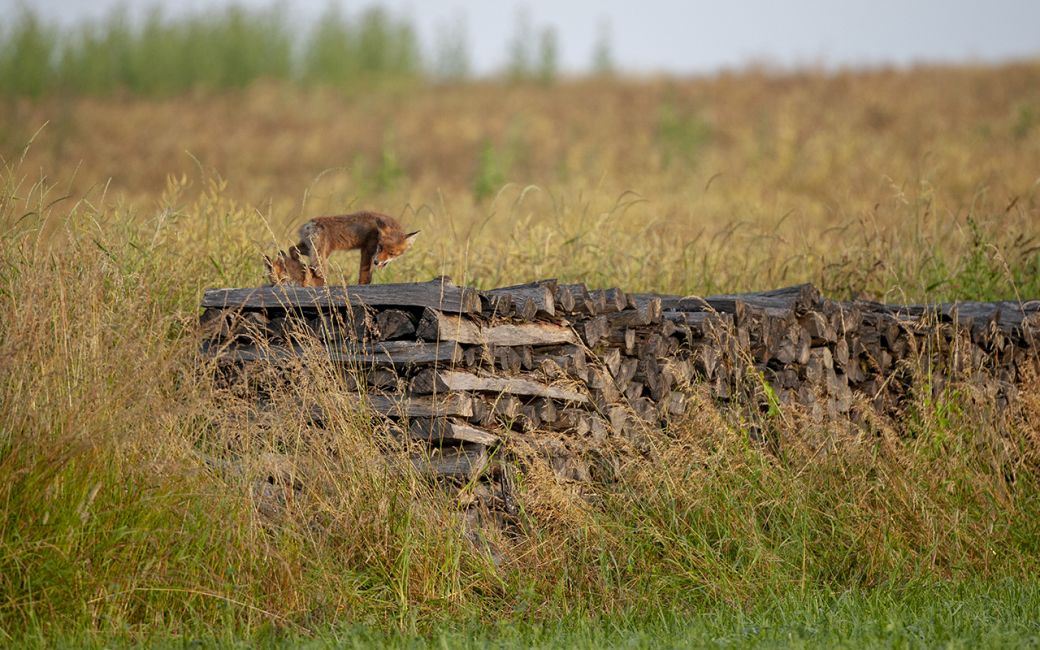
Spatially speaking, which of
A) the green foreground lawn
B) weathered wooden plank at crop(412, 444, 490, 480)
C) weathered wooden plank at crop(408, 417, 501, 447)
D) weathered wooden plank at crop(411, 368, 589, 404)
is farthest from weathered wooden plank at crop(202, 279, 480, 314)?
the green foreground lawn

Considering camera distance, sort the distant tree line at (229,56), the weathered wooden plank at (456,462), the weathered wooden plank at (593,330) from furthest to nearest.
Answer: the distant tree line at (229,56)
the weathered wooden plank at (593,330)
the weathered wooden plank at (456,462)

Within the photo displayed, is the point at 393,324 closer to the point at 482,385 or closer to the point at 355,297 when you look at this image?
the point at 355,297

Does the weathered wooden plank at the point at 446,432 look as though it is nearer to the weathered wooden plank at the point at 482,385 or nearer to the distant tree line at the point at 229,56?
the weathered wooden plank at the point at 482,385

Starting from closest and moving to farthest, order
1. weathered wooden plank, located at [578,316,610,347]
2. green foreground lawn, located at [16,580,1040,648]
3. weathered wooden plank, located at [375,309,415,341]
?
green foreground lawn, located at [16,580,1040,648] → weathered wooden plank, located at [375,309,415,341] → weathered wooden plank, located at [578,316,610,347]

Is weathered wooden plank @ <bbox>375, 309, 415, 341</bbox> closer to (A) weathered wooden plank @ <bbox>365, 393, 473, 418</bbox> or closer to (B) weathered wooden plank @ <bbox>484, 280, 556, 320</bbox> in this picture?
(A) weathered wooden plank @ <bbox>365, 393, 473, 418</bbox>

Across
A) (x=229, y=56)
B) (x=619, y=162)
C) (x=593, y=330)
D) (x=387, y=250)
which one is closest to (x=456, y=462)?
(x=593, y=330)

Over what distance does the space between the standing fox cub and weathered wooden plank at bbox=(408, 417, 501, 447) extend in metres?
1.25

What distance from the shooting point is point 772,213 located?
1377 cm

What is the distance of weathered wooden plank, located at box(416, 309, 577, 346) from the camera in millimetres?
4957

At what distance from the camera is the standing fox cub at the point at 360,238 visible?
19.2 feet

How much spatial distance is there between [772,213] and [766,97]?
16400 millimetres

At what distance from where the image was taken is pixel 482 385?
16.4 feet

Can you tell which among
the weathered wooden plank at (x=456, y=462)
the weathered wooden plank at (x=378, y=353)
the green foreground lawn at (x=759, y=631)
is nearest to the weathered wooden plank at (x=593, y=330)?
the weathered wooden plank at (x=378, y=353)

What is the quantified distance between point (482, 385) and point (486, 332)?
0.89ft
